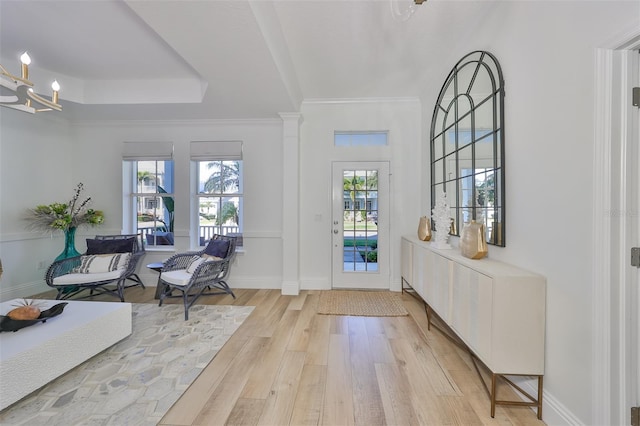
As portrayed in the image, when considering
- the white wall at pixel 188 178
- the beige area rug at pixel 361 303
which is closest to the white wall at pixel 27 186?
the white wall at pixel 188 178

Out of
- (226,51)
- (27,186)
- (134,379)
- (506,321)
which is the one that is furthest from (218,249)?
(506,321)

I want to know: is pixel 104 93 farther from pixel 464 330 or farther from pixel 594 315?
pixel 594 315

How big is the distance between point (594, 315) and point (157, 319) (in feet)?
11.9

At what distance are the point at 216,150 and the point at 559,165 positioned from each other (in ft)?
13.3

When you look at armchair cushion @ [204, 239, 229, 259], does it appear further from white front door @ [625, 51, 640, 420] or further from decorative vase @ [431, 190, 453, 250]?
white front door @ [625, 51, 640, 420]

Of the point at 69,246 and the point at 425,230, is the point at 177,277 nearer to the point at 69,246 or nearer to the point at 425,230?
the point at 69,246

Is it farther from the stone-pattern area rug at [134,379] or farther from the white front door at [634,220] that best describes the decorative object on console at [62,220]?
the white front door at [634,220]

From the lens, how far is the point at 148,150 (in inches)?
158

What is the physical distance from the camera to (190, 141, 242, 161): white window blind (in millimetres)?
3938

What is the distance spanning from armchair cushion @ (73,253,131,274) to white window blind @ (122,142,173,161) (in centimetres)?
162

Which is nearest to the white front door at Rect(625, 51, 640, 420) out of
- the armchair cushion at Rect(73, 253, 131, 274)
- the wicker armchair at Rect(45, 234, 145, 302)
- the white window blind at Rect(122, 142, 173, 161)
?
the wicker armchair at Rect(45, 234, 145, 302)

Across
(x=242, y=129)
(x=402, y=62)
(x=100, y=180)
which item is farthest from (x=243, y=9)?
(x=100, y=180)

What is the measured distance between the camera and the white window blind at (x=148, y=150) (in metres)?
4.01

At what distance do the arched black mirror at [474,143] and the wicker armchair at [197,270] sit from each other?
9.54ft
